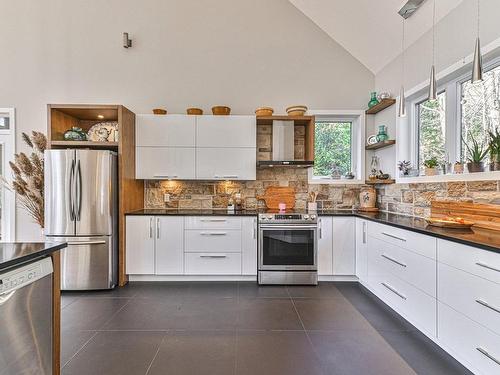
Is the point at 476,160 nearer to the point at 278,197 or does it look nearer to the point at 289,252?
the point at 289,252

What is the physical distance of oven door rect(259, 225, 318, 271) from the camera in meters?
3.36

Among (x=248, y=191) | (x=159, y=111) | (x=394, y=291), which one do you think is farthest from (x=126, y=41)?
(x=394, y=291)

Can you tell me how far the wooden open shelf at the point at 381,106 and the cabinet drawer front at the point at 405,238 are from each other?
1580 mm

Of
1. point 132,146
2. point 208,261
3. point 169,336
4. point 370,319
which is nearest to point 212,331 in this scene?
point 169,336

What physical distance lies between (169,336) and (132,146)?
235 cm

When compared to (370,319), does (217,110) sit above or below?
above

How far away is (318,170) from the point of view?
13.5 ft

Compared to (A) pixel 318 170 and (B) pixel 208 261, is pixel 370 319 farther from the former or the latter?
(A) pixel 318 170

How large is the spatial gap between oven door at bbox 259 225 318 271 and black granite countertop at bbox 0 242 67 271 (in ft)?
7.44

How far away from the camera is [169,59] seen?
3973mm

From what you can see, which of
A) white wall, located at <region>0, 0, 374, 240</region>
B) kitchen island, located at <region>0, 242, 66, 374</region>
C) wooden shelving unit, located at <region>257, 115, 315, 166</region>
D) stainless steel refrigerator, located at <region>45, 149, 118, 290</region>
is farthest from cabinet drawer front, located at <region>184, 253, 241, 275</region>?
white wall, located at <region>0, 0, 374, 240</region>

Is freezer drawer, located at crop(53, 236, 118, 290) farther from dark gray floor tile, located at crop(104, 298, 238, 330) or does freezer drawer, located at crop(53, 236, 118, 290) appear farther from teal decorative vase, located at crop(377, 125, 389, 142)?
teal decorative vase, located at crop(377, 125, 389, 142)

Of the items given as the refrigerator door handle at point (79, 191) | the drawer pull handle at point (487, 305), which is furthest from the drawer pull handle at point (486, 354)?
the refrigerator door handle at point (79, 191)

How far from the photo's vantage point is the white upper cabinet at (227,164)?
3666 millimetres
